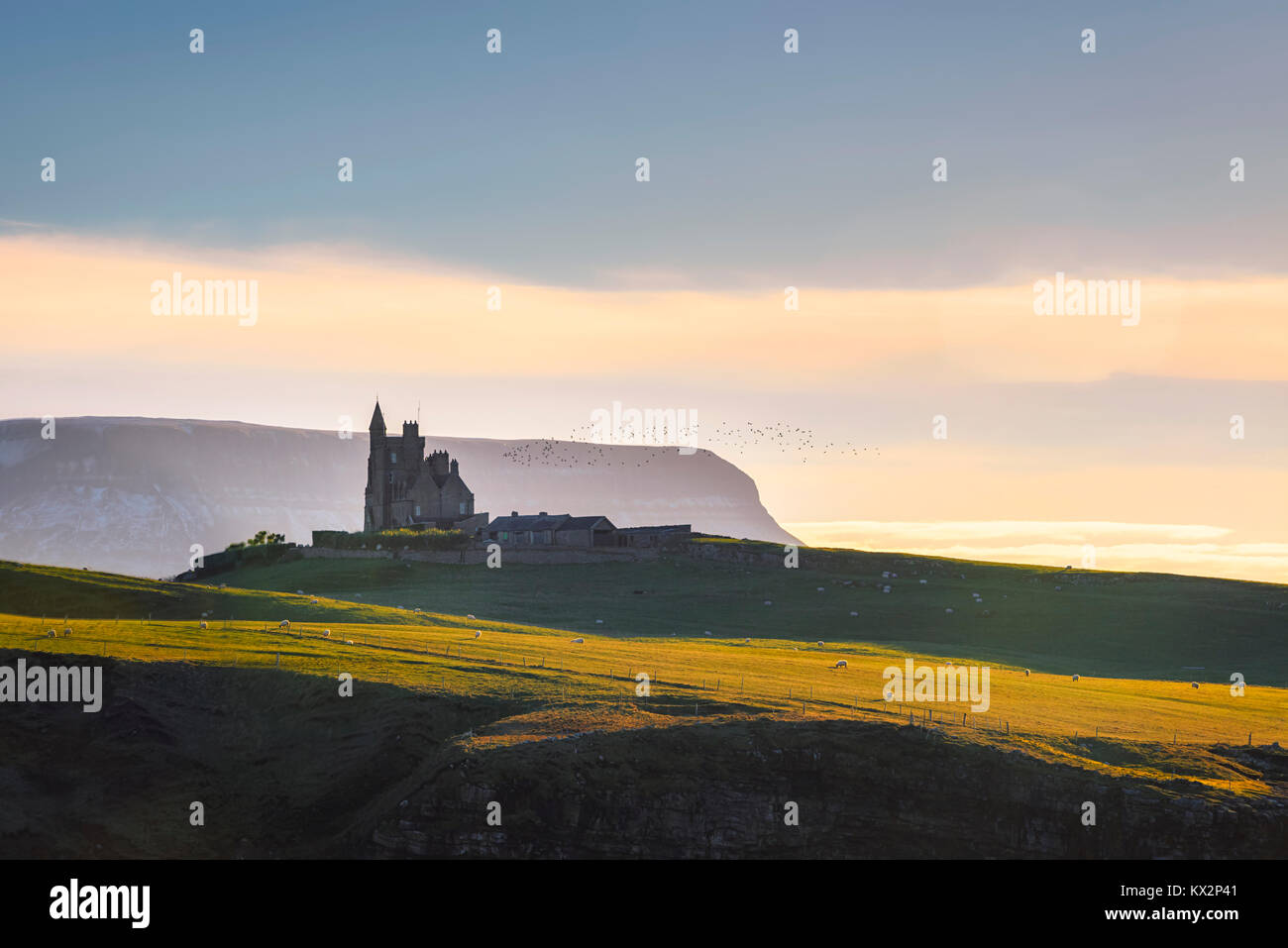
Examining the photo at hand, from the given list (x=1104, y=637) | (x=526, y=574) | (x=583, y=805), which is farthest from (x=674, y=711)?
(x=526, y=574)

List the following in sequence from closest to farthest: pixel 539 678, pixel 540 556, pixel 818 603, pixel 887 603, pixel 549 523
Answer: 1. pixel 539 678
2. pixel 818 603
3. pixel 887 603
4. pixel 540 556
5. pixel 549 523

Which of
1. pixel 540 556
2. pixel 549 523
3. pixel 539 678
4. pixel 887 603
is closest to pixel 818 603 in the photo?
pixel 887 603

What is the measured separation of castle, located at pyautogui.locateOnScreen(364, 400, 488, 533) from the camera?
164 meters

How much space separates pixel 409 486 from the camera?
165 m

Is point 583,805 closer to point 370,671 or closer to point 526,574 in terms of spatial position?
point 370,671

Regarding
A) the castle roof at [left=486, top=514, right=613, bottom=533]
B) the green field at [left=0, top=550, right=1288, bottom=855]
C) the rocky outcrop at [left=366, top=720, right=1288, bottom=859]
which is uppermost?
the castle roof at [left=486, top=514, right=613, bottom=533]

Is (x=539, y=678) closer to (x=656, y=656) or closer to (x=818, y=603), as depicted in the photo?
(x=656, y=656)

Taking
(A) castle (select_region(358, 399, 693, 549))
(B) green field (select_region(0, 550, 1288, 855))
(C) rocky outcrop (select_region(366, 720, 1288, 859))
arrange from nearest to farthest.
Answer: (C) rocky outcrop (select_region(366, 720, 1288, 859)), (B) green field (select_region(0, 550, 1288, 855)), (A) castle (select_region(358, 399, 693, 549))

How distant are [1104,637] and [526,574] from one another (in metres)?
50.8

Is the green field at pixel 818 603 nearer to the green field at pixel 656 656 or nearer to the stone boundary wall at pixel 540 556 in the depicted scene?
the green field at pixel 656 656

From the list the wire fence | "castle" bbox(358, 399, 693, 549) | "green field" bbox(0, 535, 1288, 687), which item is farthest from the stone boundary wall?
the wire fence

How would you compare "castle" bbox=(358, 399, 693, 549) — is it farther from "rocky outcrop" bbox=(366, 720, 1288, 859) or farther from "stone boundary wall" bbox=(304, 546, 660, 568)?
"rocky outcrop" bbox=(366, 720, 1288, 859)
